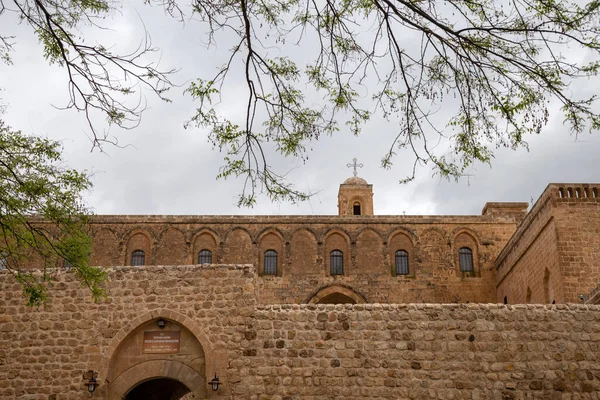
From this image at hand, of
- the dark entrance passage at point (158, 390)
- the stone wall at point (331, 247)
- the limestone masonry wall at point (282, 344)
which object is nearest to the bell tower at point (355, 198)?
the stone wall at point (331, 247)

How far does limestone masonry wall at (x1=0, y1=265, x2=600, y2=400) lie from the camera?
10219mm

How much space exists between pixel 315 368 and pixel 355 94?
16.4 feet

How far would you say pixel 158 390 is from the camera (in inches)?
537

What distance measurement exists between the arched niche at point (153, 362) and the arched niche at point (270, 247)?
14704 millimetres

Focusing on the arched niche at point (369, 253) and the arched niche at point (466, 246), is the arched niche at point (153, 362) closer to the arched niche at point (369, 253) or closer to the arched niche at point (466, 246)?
the arched niche at point (369, 253)

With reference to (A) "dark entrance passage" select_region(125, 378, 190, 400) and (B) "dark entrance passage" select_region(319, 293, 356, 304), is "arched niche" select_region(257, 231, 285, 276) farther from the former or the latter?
(A) "dark entrance passage" select_region(125, 378, 190, 400)

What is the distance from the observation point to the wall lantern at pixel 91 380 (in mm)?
10617

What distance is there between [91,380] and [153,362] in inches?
40.0

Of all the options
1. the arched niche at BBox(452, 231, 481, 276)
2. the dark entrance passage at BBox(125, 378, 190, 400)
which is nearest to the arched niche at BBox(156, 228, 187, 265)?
the arched niche at BBox(452, 231, 481, 276)

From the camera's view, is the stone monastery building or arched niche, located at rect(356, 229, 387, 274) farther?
arched niche, located at rect(356, 229, 387, 274)

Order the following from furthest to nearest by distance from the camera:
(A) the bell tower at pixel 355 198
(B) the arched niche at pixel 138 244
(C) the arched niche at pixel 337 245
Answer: (A) the bell tower at pixel 355 198, (B) the arched niche at pixel 138 244, (C) the arched niche at pixel 337 245

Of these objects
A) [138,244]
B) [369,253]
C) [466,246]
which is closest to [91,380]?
[138,244]

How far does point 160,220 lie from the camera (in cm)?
2641

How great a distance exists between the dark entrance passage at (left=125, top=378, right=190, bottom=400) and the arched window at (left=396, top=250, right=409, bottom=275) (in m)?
12.7
